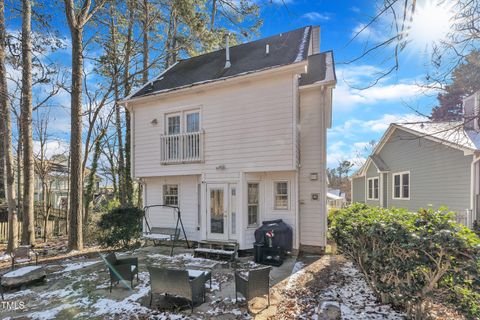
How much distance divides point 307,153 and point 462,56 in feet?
16.6

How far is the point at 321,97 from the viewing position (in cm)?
886

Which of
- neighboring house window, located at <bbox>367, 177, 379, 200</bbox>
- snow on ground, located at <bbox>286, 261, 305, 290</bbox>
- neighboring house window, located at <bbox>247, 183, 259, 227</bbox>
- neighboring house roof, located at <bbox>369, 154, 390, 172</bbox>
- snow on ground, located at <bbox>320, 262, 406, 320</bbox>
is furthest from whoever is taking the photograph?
neighboring house window, located at <bbox>367, 177, 379, 200</bbox>

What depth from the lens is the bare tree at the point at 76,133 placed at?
9.62 m

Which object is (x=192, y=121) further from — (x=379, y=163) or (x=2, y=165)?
(x=379, y=163)

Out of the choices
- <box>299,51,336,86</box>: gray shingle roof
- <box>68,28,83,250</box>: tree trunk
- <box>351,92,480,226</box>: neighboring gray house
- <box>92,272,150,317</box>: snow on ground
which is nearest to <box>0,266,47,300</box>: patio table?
<box>92,272,150,317</box>: snow on ground

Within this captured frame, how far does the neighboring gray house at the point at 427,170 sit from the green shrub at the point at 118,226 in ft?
30.5

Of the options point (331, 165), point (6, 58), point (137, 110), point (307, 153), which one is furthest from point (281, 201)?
point (331, 165)

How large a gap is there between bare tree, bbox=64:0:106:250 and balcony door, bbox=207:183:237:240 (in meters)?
4.92

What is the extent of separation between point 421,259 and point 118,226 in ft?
28.9

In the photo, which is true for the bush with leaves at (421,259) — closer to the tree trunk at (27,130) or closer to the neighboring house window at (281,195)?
the neighboring house window at (281,195)

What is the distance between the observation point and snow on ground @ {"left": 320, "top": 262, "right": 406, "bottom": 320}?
437 centimetres

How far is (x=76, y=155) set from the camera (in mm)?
9727

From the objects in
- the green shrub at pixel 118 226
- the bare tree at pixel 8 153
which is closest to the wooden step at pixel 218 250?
the green shrub at pixel 118 226

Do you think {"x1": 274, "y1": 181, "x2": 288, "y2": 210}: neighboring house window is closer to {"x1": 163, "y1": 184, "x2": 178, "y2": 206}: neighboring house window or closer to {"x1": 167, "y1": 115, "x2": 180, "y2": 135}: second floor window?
{"x1": 163, "y1": 184, "x2": 178, "y2": 206}: neighboring house window
